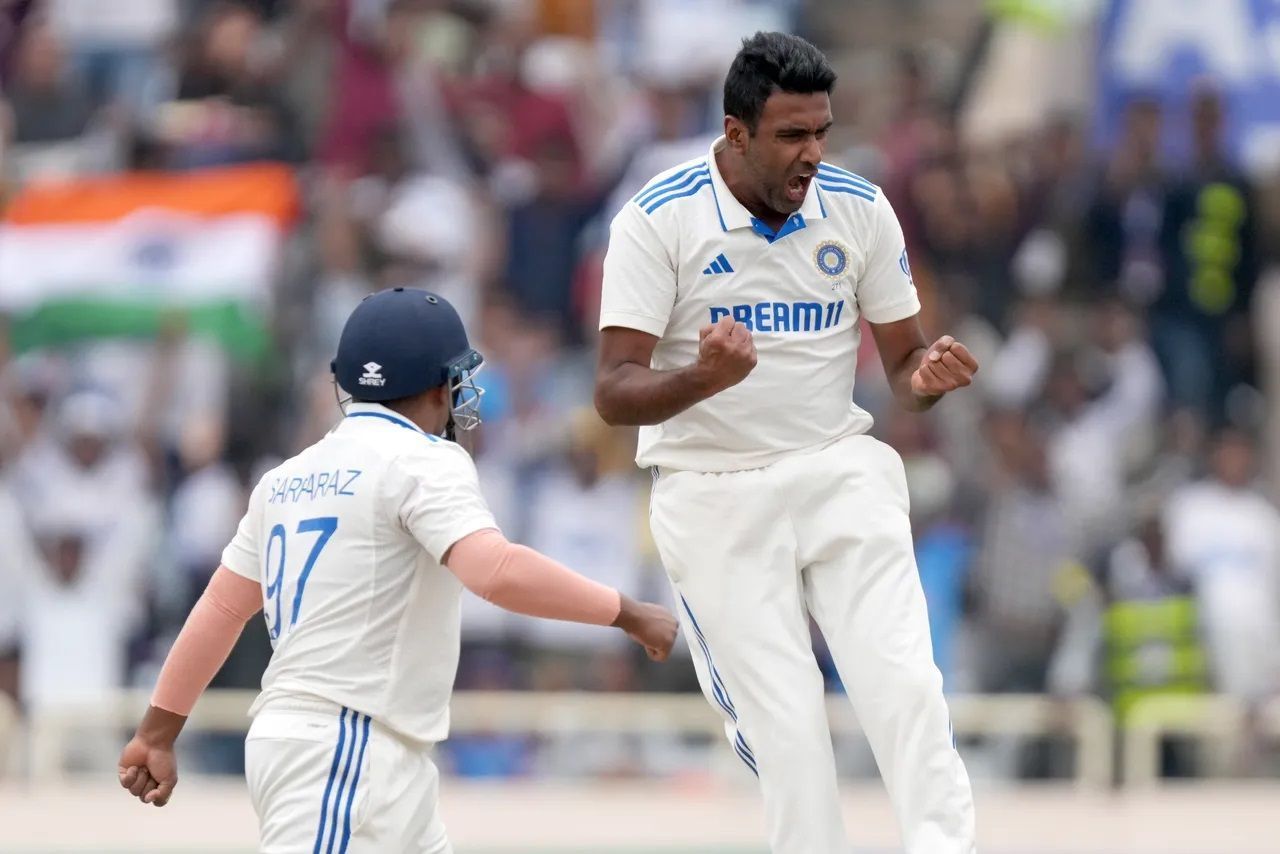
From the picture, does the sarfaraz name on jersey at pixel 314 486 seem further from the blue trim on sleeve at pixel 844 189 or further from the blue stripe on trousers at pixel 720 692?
the blue trim on sleeve at pixel 844 189

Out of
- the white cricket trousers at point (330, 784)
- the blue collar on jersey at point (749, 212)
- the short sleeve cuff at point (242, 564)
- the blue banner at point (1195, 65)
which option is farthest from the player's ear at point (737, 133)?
the blue banner at point (1195, 65)

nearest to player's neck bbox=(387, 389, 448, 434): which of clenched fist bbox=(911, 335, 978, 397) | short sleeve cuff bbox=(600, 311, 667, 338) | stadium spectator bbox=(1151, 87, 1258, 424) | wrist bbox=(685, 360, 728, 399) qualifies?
short sleeve cuff bbox=(600, 311, 667, 338)

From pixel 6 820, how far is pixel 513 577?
6.96 metres

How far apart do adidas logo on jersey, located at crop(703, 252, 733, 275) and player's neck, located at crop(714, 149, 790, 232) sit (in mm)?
156

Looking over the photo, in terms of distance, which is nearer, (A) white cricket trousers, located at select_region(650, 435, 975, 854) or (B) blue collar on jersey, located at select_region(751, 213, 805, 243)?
(A) white cricket trousers, located at select_region(650, 435, 975, 854)

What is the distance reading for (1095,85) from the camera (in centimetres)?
1462

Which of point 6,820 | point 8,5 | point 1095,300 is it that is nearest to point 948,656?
point 1095,300

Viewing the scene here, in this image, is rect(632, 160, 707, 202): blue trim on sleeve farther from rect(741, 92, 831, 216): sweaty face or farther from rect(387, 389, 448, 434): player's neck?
rect(387, 389, 448, 434): player's neck

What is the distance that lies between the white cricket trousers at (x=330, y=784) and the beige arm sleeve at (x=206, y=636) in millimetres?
383

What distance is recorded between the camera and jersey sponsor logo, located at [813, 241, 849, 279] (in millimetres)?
6461

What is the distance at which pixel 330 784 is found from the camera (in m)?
5.76

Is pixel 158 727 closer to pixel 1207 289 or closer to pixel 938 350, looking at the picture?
pixel 938 350

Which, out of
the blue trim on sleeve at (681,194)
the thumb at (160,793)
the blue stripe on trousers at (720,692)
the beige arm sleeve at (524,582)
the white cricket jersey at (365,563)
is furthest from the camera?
the blue stripe on trousers at (720,692)

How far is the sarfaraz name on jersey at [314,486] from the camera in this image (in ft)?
19.3
